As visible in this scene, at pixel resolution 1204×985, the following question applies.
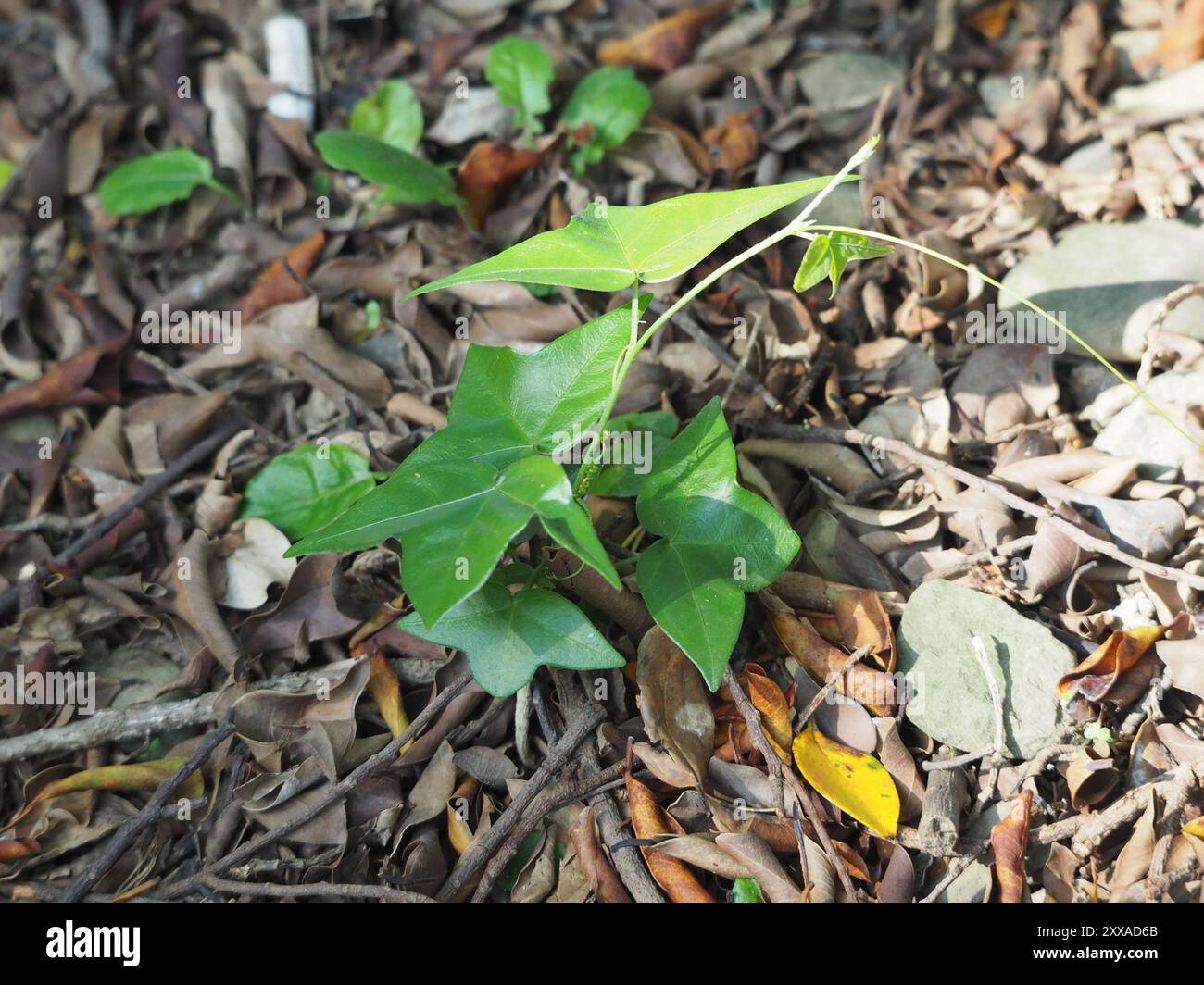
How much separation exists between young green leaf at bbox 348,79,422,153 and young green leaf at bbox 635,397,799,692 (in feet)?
5.24

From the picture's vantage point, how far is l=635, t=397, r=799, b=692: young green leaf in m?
1.60

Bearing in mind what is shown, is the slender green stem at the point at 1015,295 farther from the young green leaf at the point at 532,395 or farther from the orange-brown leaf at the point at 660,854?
the orange-brown leaf at the point at 660,854

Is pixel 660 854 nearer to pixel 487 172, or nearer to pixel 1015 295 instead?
pixel 1015 295

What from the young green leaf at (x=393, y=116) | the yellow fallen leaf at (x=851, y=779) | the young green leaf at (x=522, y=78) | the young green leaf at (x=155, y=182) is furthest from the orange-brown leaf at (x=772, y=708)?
the young green leaf at (x=155, y=182)

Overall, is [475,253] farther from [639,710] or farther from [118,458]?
[639,710]

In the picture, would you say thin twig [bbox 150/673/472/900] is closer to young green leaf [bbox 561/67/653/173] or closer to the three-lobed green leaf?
the three-lobed green leaf

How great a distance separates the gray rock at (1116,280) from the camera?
223 centimetres

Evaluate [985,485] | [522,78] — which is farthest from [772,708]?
[522,78]

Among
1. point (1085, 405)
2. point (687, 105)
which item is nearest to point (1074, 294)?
point (1085, 405)

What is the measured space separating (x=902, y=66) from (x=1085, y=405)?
4.52 ft

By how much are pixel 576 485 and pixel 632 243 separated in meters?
0.43

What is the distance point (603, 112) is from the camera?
106 inches

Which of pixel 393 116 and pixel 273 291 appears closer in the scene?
pixel 273 291

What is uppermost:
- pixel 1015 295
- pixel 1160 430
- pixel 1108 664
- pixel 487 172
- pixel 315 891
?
pixel 1015 295
